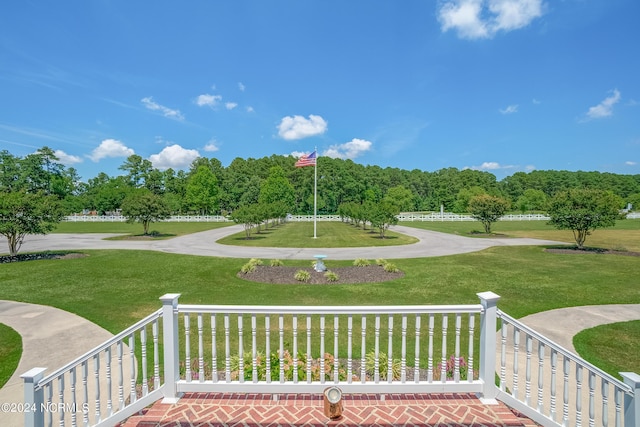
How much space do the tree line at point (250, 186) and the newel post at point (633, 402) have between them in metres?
51.8

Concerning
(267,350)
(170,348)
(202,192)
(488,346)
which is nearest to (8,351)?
(170,348)

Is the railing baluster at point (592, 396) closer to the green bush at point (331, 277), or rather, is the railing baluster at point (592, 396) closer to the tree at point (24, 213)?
the green bush at point (331, 277)

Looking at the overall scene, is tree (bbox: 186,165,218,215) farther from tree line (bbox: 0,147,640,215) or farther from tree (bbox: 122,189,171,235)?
tree (bbox: 122,189,171,235)

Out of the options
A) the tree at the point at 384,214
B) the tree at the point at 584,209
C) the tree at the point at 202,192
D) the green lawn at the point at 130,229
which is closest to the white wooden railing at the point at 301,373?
the tree at the point at 584,209

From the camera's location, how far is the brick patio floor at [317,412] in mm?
3752

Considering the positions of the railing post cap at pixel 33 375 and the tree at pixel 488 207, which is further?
the tree at pixel 488 207

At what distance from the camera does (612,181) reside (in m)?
99.9

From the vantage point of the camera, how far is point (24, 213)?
679 inches

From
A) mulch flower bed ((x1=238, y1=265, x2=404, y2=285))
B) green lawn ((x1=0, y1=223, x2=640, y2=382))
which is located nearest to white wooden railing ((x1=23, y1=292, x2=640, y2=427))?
green lawn ((x1=0, y1=223, x2=640, y2=382))

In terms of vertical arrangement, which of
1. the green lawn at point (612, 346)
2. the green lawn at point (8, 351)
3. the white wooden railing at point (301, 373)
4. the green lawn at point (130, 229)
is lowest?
the green lawn at point (8, 351)

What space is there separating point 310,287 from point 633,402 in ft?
30.9

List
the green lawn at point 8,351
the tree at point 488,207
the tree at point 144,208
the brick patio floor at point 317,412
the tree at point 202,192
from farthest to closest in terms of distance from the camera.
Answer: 1. the tree at point 202,192
2. the tree at point 488,207
3. the tree at point 144,208
4. the green lawn at point 8,351
5. the brick patio floor at point 317,412

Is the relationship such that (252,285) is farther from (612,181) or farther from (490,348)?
(612,181)

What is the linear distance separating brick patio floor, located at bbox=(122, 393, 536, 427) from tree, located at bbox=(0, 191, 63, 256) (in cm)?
1854
